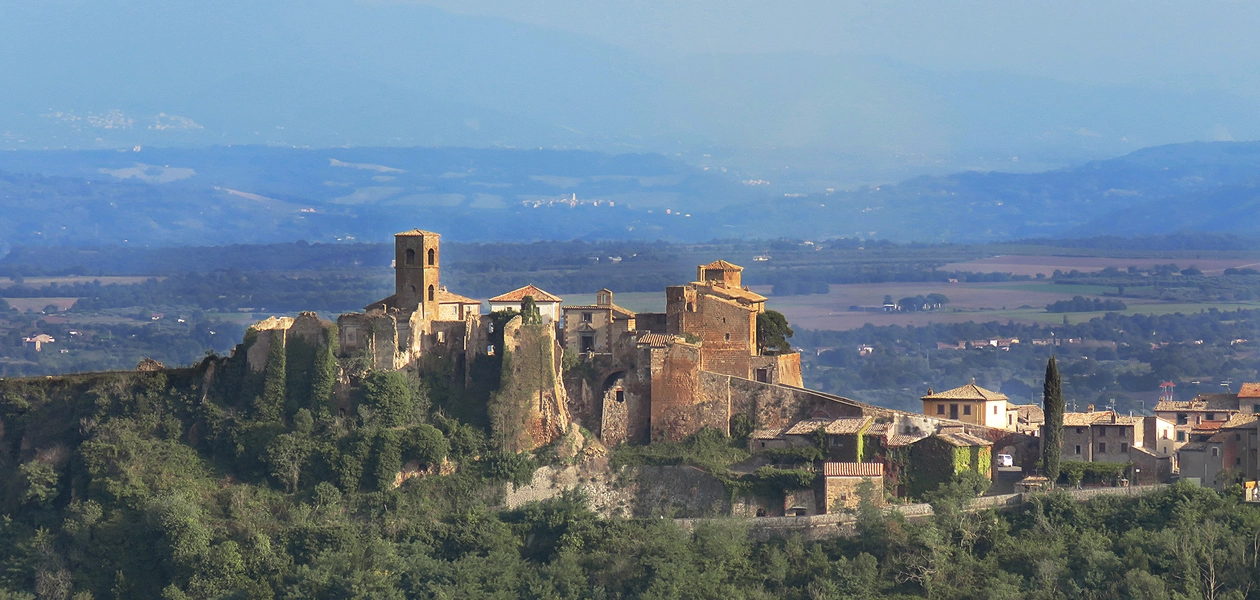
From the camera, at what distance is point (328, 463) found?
55000 mm

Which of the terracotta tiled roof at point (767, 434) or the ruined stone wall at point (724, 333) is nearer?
the terracotta tiled roof at point (767, 434)

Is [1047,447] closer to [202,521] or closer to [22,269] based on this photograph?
[202,521]

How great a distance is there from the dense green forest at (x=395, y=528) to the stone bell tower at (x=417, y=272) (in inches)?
A: 99.6

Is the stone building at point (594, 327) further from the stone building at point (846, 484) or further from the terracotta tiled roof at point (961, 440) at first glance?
the terracotta tiled roof at point (961, 440)

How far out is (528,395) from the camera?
2222 inches

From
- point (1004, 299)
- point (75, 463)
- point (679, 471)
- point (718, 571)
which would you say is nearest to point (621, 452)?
point (679, 471)

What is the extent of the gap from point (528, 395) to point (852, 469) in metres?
8.42

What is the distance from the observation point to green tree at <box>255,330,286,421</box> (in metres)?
56.6

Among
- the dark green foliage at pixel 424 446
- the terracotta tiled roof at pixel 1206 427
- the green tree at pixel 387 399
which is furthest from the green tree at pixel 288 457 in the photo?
the terracotta tiled roof at pixel 1206 427

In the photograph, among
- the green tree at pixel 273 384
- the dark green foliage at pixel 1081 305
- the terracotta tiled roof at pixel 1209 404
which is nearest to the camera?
the green tree at pixel 273 384

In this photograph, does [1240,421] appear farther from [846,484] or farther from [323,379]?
[323,379]

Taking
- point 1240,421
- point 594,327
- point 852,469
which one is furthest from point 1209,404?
point 594,327

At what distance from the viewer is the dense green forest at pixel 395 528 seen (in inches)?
2047

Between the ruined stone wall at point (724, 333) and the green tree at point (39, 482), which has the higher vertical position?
the ruined stone wall at point (724, 333)
